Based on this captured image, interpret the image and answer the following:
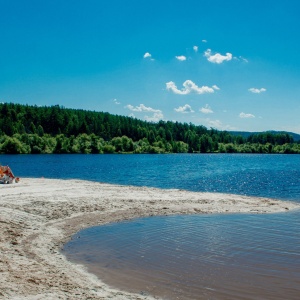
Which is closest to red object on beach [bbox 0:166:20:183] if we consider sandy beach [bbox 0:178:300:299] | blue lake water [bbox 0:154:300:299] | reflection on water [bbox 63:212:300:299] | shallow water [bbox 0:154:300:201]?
sandy beach [bbox 0:178:300:299]

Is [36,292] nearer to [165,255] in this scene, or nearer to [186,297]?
[186,297]

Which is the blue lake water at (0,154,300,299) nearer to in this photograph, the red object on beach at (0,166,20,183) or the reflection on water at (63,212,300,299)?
the reflection on water at (63,212,300,299)

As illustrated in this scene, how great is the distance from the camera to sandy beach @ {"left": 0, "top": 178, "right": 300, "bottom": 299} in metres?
11.1

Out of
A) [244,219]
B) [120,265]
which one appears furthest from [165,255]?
[244,219]

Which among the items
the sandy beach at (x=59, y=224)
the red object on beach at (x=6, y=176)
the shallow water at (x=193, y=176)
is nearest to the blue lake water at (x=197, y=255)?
the sandy beach at (x=59, y=224)

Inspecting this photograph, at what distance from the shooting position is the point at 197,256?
1560cm

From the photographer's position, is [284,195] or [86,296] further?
[284,195]

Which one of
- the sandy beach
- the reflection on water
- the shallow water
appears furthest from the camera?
the shallow water

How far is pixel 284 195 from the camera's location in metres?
38.4

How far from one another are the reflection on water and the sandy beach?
984 mm

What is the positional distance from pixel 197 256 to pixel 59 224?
909 cm

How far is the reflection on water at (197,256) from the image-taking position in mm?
12102

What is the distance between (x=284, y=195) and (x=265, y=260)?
83.0 feet

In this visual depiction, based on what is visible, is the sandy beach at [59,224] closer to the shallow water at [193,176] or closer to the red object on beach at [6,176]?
the red object on beach at [6,176]
